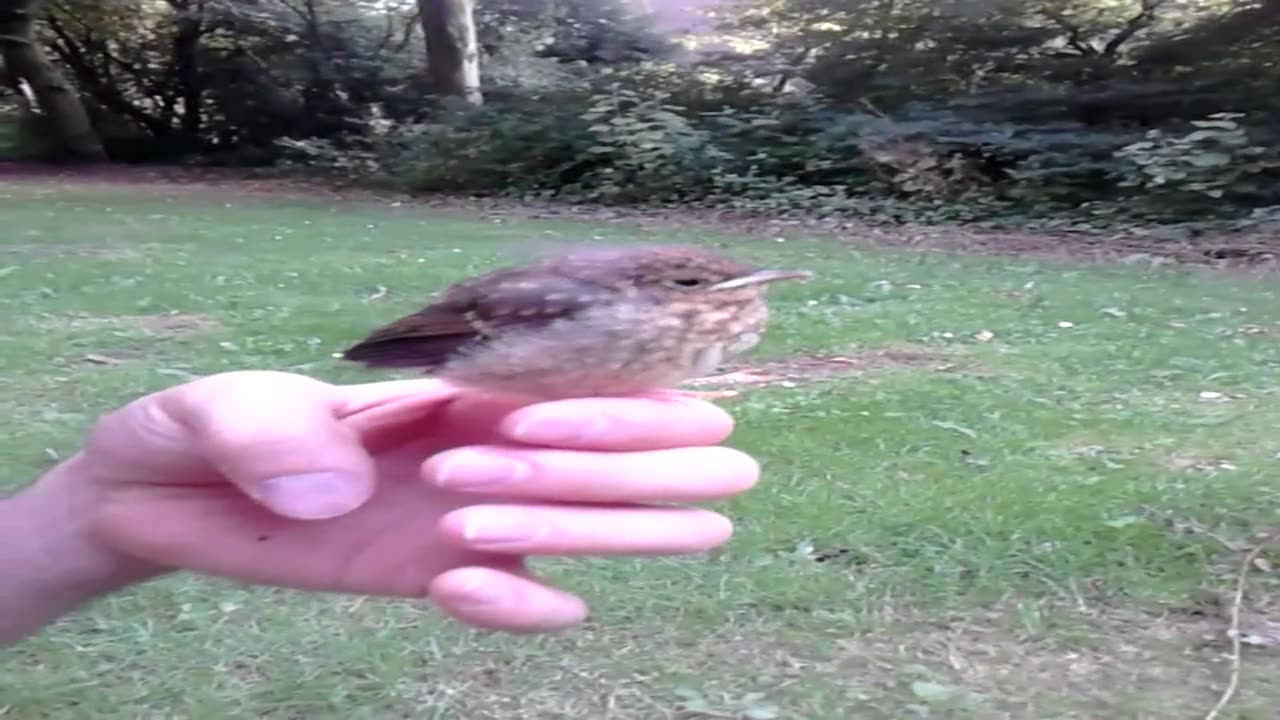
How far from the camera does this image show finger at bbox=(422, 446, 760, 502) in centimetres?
139

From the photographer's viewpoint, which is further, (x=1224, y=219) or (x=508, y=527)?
(x=1224, y=219)

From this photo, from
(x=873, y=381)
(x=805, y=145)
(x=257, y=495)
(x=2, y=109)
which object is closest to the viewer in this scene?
(x=257, y=495)

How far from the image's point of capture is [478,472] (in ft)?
4.55

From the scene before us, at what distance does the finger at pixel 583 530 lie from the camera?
1.39 meters

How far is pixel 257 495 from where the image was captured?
155 cm

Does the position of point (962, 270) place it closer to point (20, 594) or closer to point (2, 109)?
point (20, 594)

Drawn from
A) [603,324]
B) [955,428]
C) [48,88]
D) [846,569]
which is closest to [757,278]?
[603,324]

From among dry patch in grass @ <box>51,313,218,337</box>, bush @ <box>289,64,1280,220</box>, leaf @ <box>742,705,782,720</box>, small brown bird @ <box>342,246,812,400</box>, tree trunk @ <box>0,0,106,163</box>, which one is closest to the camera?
small brown bird @ <box>342,246,812,400</box>

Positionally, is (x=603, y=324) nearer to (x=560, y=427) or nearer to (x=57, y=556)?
(x=560, y=427)

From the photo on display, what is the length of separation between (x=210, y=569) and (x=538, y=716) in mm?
1756

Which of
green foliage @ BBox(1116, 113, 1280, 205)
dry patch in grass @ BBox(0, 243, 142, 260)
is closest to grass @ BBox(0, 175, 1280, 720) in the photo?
dry patch in grass @ BBox(0, 243, 142, 260)

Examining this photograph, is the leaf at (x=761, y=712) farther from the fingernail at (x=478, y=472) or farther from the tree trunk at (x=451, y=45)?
the tree trunk at (x=451, y=45)

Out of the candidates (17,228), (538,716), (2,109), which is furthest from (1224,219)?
(2,109)

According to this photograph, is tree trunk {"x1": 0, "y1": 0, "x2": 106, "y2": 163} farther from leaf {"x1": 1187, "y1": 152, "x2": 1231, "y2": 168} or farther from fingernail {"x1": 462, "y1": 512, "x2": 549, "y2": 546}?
fingernail {"x1": 462, "y1": 512, "x2": 549, "y2": 546}
